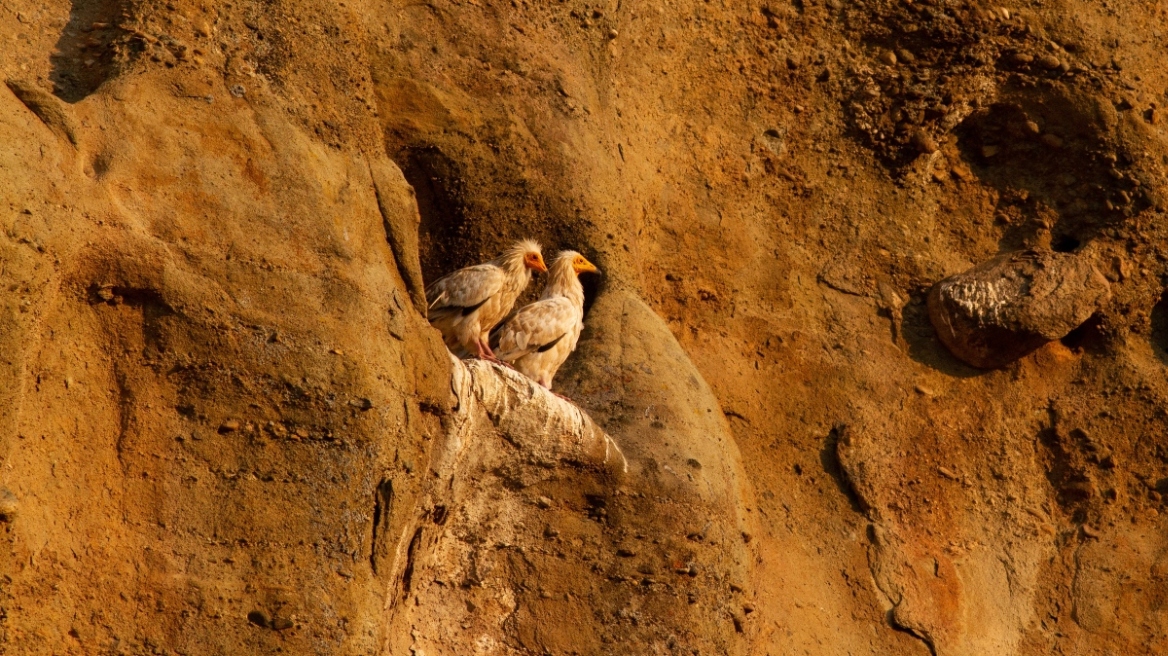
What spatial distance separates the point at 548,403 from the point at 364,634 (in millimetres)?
1725

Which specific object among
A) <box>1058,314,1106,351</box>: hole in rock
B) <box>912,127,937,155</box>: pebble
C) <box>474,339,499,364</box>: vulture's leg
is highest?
<box>912,127,937,155</box>: pebble

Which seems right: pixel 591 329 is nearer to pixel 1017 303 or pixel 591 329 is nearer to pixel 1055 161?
pixel 1017 303

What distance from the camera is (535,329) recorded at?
8.35 meters

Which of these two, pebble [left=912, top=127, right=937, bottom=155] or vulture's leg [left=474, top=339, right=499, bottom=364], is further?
→ pebble [left=912, top=127, right=937, bottom=155]

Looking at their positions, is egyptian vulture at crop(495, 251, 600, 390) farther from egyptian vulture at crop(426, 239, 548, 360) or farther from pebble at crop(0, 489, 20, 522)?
pebble at crop(0, 489, 20, 522)

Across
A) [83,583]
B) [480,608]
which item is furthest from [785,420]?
[83,583]

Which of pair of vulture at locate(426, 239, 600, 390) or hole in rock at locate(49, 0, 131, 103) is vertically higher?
hole in rock at locate(49, 0, 131, 103)

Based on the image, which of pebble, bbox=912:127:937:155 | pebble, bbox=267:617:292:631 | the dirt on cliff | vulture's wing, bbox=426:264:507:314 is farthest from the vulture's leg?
pebble, bbox=912:127:937:155

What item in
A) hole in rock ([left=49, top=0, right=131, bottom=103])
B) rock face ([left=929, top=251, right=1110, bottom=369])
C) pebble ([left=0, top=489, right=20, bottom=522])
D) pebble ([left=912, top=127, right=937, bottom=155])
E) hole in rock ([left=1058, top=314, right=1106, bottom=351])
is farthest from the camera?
pebble ([left=912, top=127, right=937, bottom=155])

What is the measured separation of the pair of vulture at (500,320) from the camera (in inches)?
328

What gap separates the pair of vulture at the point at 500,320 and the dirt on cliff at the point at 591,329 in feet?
0.87

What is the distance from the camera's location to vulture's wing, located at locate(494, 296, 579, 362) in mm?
8344

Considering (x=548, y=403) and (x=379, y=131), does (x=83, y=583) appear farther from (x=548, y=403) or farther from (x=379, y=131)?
(x=379, y=131)

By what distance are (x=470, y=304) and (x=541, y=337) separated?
1.44 feet
